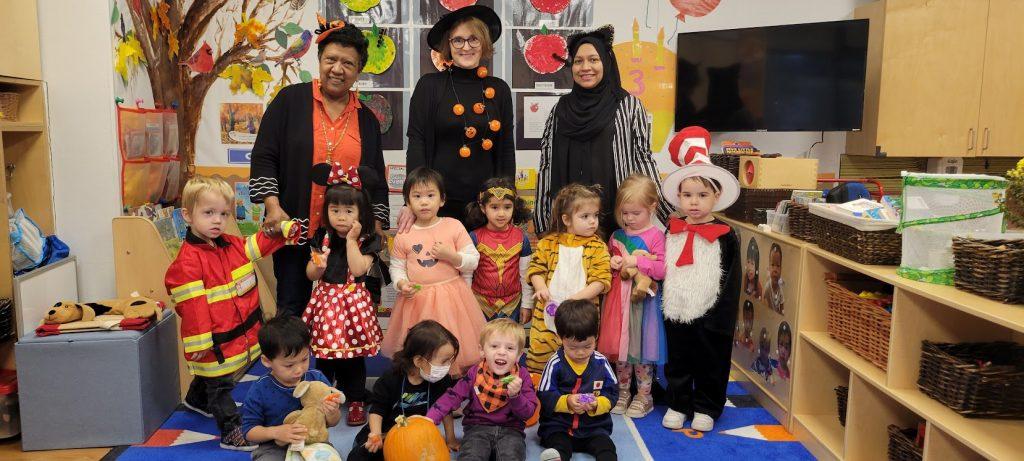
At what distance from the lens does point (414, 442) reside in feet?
7.98

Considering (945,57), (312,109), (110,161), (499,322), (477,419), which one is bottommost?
(477,419)

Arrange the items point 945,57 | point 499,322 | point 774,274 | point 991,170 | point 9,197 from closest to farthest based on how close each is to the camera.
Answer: point 499,322 → point 9,197 → point 774,274 → point 945,57 → point 991,170

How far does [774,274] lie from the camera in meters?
3.21

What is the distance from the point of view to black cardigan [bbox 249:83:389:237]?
3.09 metres

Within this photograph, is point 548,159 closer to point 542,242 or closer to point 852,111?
point 542,242

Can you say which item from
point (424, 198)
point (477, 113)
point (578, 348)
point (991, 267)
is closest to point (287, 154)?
point (424, 198)

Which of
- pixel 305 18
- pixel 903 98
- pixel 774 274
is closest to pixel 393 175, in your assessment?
pixel 305 18

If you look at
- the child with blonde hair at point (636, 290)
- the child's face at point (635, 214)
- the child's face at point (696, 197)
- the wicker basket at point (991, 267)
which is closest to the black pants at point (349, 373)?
the child with blonde hair at point (636, 290)

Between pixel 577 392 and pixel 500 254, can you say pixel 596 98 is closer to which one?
pixel 500 254

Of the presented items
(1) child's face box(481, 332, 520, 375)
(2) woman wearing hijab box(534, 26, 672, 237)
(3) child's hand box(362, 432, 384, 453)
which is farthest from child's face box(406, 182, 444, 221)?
(3) child's hand box(362, 432, 384, 453)

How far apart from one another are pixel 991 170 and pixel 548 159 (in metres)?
2.67

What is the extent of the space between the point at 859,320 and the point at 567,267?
1.15 metres

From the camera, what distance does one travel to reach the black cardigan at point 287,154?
3086mm

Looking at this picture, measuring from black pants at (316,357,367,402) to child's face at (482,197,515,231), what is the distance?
→ 2.73 ft
